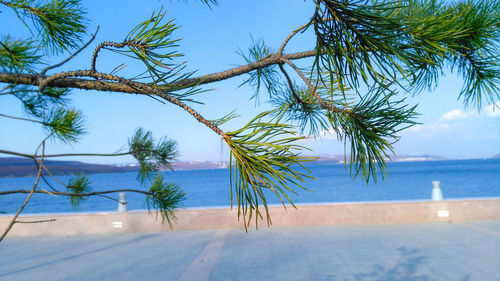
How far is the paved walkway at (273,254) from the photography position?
2.89 m

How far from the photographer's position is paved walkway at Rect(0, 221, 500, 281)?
9.48 ft

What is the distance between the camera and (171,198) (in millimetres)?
1175

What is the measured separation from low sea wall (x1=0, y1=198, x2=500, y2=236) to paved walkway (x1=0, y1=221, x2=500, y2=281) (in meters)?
0.14

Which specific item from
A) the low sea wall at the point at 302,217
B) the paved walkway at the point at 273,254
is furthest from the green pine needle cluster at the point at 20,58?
the low sea wall at the point at 302,217

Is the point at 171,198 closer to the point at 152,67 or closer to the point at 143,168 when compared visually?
the point at 143,168

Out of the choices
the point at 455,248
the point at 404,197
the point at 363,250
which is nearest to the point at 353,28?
the point at 363,250

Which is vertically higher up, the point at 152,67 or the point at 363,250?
the point at 152,67

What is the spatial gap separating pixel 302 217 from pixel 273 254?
3.93 feet

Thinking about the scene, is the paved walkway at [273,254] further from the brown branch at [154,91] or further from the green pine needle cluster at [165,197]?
the brown branch at [154,91]

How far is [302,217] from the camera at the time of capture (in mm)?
4555

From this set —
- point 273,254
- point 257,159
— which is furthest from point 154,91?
point 273,254

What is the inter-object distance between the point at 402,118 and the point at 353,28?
26cm

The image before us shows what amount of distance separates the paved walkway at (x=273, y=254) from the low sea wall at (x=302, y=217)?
137mm

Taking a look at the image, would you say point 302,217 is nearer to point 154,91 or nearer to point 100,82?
point 100,82
